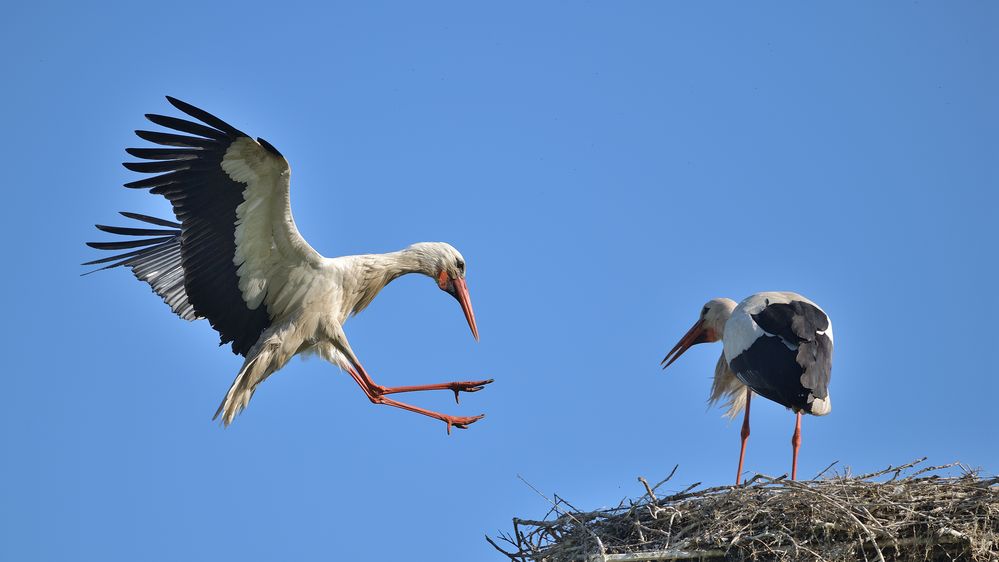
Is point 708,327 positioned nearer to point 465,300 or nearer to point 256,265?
point 465,300

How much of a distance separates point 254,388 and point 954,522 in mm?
3996

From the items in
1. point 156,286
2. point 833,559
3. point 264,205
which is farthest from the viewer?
point 156,286

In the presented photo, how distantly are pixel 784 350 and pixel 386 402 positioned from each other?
2.51m

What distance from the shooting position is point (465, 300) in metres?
8.24

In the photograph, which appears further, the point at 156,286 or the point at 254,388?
the point at 156,286

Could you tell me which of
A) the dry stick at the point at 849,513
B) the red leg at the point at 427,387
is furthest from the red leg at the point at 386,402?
the dry stick at the point at 849,513

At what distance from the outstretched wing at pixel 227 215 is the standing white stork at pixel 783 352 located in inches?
103

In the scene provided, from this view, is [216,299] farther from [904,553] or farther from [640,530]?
[904,553]

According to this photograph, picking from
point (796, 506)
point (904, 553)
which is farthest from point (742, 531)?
point (904, 553)

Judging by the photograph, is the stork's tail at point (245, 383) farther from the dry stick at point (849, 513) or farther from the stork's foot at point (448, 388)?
the dry stick at point (849, 513)

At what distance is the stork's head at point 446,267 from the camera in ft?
26.5

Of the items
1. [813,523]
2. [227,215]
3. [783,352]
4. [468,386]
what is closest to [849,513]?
[813,523]

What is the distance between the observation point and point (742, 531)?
5750 mm

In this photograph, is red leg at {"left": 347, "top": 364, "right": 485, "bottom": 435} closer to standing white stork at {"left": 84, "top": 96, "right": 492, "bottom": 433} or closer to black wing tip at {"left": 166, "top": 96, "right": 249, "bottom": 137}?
standing white stork at {"left": 84, "top": 96, "right": 492, "bottom": 433}
